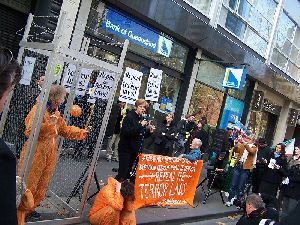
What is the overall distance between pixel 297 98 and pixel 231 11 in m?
10.4

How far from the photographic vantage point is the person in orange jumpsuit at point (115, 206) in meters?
5.50

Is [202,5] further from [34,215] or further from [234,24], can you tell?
[34,215]

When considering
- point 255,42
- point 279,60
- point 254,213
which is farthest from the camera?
point 279,60

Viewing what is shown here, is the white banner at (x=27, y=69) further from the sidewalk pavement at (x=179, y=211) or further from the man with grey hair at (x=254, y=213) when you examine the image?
the man with grey hair at (x=254, y=213)

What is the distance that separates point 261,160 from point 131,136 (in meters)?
4.45

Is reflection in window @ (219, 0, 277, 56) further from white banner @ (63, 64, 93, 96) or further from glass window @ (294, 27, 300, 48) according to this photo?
white banner @ (63, 64, 93, 96)

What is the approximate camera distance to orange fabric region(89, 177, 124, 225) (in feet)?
18.0

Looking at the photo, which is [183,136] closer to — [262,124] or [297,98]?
[262,124]

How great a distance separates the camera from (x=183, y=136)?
12.1m

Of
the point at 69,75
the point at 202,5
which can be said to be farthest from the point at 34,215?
the point at 202,5

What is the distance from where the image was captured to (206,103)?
16406 millimetres

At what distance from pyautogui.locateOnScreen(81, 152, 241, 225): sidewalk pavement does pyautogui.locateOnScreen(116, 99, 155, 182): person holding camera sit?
2.41 feet

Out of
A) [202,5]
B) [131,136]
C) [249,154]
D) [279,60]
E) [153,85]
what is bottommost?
[131,136]

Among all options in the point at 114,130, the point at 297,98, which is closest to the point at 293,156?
the point at 114,130
